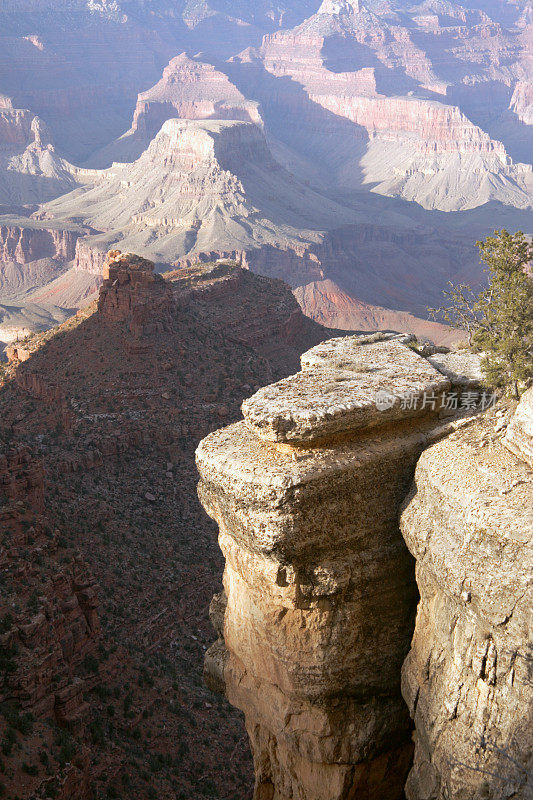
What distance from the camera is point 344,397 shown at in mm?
17891

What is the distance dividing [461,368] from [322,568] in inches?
239

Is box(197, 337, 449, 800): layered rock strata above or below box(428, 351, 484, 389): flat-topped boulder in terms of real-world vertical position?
below

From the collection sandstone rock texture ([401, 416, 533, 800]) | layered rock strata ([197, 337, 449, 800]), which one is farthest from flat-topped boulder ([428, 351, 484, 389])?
sandstone rock texture ([401, 416, 533, 800])

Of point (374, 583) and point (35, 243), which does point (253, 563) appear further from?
point (35, 243)

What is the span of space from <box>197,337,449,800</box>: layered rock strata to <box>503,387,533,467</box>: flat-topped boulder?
2.35m

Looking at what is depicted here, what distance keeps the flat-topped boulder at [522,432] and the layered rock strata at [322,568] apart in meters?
2.35

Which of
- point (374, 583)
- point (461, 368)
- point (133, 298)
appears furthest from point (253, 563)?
point (133, 298)

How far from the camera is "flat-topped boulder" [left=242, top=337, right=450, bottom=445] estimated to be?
17.1 meters

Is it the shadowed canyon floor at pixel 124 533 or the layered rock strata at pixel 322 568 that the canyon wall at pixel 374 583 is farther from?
the shadowed canyon floor at pixel 124 533

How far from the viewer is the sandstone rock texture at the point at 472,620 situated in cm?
1430

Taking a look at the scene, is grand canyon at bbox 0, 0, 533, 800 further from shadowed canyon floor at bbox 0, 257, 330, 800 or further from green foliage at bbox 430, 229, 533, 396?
green foliage at bbox 430, 229, 533, 396

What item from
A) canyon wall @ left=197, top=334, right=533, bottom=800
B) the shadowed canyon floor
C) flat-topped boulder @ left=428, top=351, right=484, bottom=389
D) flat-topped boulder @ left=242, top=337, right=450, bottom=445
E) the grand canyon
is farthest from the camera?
the shadowed canyon floor

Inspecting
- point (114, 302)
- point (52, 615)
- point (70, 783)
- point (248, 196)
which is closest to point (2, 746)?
point (70, 783)

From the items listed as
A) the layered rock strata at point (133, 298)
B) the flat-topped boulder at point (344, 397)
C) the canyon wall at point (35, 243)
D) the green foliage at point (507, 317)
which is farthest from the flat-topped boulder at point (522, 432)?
the canyon wall at point (35, 243)
